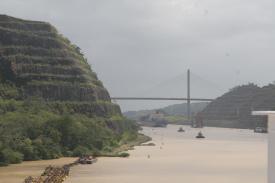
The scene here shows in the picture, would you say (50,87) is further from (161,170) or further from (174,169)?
(161,170)

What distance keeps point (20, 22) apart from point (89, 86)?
20.1 meters

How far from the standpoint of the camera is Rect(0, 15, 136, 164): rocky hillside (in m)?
93.6

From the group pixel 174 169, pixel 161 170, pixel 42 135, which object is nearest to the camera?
pixel 161 170

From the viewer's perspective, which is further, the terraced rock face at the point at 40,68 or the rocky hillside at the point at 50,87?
the terraced rock face at the point at 40,68

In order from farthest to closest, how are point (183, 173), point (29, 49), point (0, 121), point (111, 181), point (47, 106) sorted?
point (29, 49) → point (47, 106) → point (0, 121) → point (183, 173) → point (111, 181)

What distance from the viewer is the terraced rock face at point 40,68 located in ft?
362

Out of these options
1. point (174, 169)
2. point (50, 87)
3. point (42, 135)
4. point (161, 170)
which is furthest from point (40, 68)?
point (161, 170)

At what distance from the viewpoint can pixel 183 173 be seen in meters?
59.9

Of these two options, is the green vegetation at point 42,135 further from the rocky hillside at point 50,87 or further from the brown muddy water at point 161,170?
the brown muddy water at point 161,170

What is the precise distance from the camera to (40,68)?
112000 millimetres

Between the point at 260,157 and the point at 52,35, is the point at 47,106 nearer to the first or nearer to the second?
the point at 52,35

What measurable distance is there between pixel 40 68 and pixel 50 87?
15.0 feet

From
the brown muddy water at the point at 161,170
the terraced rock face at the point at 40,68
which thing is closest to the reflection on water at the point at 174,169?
the brown muddy water at the point at 161,170

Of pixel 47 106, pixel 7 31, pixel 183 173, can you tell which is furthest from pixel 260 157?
pixel 7 31
